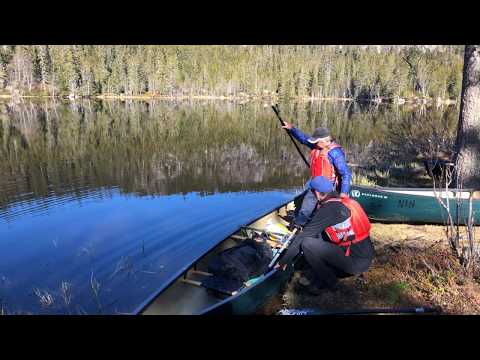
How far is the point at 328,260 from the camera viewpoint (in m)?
5.24

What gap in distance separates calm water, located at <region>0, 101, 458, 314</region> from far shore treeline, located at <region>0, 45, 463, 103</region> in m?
62.8

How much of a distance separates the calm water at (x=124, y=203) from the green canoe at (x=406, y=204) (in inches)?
143

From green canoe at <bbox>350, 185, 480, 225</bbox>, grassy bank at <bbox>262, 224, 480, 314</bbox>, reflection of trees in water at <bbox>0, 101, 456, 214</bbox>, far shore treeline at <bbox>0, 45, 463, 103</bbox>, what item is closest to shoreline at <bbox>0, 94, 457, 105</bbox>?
far shore treeline at <bbox>0, 45, 463, 103</bbox>

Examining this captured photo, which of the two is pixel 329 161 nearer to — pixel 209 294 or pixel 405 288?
pixel 405 288

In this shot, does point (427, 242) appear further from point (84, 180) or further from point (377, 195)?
point (84, 180)

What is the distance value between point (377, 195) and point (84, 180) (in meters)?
11.4

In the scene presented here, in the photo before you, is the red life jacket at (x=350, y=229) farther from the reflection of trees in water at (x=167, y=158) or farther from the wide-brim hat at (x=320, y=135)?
the reflection of trees in water at (x=167, y=158)

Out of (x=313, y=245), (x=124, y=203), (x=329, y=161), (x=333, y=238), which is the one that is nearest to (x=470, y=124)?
(x=329, y=161)

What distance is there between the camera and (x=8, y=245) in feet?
29.6

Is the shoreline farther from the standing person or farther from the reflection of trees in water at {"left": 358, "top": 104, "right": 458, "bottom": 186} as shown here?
the standing person

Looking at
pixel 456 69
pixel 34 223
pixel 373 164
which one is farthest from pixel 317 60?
pixel 34 223

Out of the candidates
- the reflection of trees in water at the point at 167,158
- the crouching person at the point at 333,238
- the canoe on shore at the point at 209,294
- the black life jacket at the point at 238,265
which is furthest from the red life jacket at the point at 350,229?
the reflection of trees in water at the point at 167,158

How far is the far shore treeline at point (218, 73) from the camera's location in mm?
81250

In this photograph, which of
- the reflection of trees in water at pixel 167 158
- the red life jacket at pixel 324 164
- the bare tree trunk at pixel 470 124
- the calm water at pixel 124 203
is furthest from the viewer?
the reflection of trees in water at pixel 167 158
